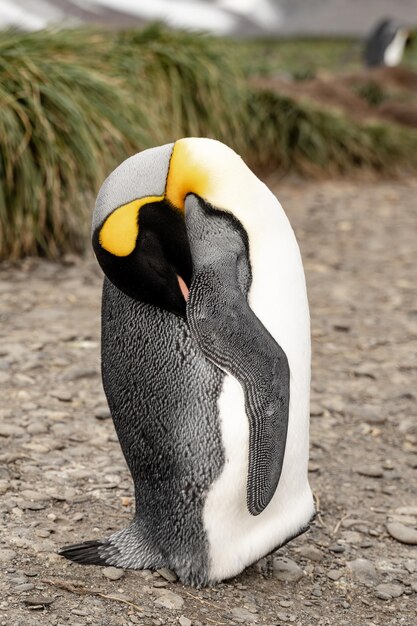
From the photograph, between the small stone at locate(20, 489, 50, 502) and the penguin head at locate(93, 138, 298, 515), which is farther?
the small stone at locate(20, 489, 50, 502)

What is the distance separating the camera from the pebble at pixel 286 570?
7.45ft

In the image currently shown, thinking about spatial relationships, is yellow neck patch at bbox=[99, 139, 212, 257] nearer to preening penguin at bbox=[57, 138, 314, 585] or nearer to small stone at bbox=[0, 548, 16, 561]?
preening penguin at bbox=[57, 138, 314, 585]

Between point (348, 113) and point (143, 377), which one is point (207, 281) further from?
point (348, 113)

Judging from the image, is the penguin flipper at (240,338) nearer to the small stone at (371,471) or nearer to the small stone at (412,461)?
the small stone at (371,471)

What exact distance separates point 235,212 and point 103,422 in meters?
1.24

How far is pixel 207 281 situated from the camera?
6.57 ft

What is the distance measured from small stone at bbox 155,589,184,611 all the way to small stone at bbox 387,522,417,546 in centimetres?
72

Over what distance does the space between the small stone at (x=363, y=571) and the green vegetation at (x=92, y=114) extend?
275 centimetres

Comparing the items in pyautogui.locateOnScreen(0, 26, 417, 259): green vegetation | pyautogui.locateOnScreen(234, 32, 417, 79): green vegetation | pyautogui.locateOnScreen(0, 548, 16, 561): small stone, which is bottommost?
pyautogui.locateOnScreen(0, 548, 16, 561): small stone

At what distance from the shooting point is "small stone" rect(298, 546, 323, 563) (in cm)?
240

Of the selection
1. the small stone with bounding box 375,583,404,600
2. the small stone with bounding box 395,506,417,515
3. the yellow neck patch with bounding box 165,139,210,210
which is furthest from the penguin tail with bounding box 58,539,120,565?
the small stone with bounding box 395,506,417,515

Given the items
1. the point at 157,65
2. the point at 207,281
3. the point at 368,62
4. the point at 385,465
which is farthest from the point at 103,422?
the point at 368,62

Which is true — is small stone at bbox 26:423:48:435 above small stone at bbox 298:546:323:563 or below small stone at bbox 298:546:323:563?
above

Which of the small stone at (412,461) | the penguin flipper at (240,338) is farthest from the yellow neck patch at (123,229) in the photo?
the small stone at (412,461)
